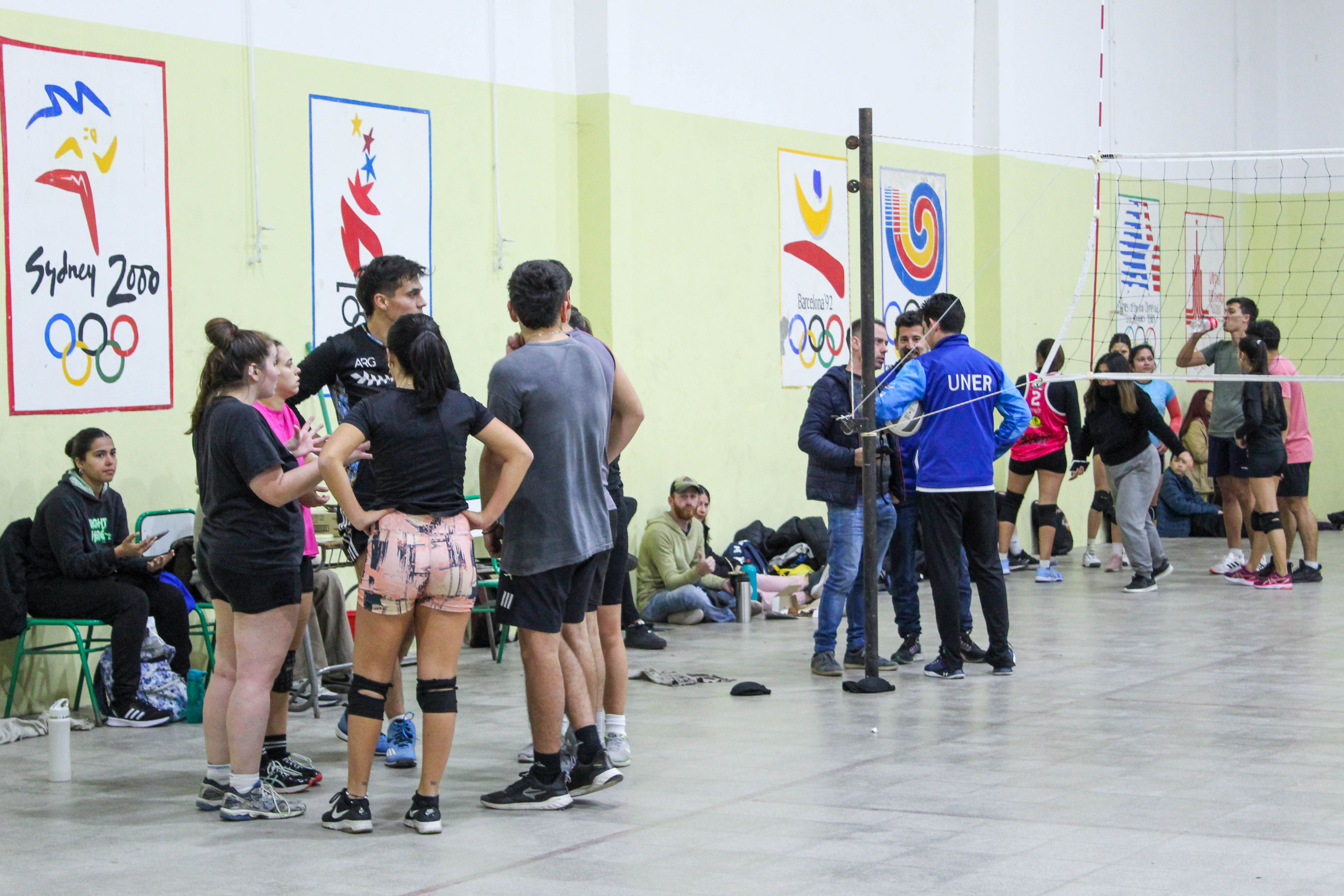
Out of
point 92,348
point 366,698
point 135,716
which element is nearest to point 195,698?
point 135,716

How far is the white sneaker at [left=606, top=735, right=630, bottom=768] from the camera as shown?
5.71 meters

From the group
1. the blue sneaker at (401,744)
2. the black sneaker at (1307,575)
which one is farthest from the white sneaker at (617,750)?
the black sneaker at (1307,575)

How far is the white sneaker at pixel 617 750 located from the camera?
571cm

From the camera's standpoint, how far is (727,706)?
23.1ft

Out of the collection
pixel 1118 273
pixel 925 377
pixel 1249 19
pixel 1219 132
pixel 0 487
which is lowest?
pixel 0 487

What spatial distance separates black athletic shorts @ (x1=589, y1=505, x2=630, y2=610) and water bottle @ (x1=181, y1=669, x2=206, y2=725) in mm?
2237

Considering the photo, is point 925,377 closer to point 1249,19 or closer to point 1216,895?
point 1216,895

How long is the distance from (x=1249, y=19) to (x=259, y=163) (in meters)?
12.0

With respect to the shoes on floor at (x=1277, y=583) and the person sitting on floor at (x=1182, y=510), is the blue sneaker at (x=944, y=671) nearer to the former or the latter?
the shoes on floor at (x=1277, y=583)

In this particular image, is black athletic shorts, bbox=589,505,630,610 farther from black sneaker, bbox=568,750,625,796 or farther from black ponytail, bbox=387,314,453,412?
black ponytail, bbox=387,314,453,412

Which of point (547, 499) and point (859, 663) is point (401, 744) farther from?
point (859, 663)

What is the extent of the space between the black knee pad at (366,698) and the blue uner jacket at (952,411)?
3.27 m

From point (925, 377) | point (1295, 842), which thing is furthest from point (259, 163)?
point (1295, 842)

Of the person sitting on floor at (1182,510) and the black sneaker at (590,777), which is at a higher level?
the person sitting on floor at (1182,510)
